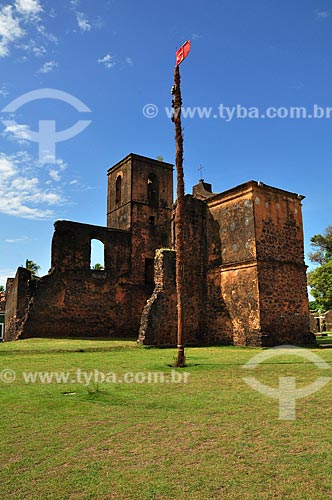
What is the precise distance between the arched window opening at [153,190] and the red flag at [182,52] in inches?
682

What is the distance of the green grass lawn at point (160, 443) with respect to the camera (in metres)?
3.19

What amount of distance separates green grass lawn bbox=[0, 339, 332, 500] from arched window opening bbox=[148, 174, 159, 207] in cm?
2167

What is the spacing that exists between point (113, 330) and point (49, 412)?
17.6 meters

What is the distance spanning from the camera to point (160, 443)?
4234 mm

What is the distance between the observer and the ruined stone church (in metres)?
16.5

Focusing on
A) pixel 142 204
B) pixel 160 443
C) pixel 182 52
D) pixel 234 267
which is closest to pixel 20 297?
pixel 142 204

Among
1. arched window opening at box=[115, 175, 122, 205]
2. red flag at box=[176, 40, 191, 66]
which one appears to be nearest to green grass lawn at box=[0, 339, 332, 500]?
red flag at box=[176, 40, 191, 66]

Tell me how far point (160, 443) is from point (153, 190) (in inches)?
1009

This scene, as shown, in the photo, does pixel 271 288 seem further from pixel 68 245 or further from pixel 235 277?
pixel 68 245

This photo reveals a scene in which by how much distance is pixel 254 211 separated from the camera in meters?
16.7

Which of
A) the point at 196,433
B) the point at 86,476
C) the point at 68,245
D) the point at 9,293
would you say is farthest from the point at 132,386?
the point at 9,293

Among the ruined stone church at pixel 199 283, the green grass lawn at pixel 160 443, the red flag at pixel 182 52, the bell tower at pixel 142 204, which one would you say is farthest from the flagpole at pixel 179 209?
the bell tower at pixel 142 204

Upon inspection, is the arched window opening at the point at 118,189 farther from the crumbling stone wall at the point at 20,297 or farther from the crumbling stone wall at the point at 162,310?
the crumbling stone wall at the point at 162,310

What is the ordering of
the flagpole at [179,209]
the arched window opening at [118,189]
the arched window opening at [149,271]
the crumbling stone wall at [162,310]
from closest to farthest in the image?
the flagpole at [179,209] < the crumbling stone wall at [162,310] < the arched window opening at [149,271] < the arched window opening at [118,189]
